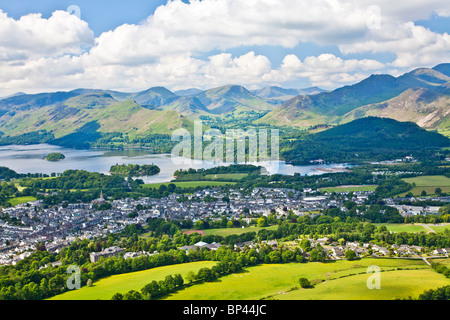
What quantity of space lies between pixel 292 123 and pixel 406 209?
107598 millimetres

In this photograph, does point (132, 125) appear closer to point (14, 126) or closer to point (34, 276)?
point (14, 126)

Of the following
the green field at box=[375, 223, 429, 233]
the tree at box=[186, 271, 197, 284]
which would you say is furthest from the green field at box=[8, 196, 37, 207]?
the green field at box=[375, 223, 429, 233]

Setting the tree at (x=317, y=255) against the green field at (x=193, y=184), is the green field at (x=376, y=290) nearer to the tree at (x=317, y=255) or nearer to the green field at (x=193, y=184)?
the tree at (x=317, y=255)

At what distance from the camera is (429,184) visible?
145 feet

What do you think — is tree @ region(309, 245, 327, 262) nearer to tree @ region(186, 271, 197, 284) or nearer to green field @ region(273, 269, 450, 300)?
green field @ region(273, 269, 450, 300)

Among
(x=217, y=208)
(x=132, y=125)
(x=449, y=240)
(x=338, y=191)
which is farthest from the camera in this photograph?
(x=132, y=125)

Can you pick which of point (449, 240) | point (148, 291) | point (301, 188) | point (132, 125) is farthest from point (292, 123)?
point (148, 291)

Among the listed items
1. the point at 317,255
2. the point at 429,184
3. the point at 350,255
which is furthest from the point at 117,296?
the point at 429,184

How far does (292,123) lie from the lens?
458 ft

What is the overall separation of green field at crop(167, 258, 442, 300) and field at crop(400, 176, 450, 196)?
2205 cm

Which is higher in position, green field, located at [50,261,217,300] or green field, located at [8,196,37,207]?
green field, located at [8,196,37,207]

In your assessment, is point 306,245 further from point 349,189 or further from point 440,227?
point 349,189

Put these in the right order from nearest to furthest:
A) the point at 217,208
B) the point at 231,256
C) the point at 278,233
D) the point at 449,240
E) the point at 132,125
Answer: the point at 231,256
the point at 449,240
the point at 278,233
the point at 217,208
the point at 132,125

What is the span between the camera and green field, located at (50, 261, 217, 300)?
17.1m
